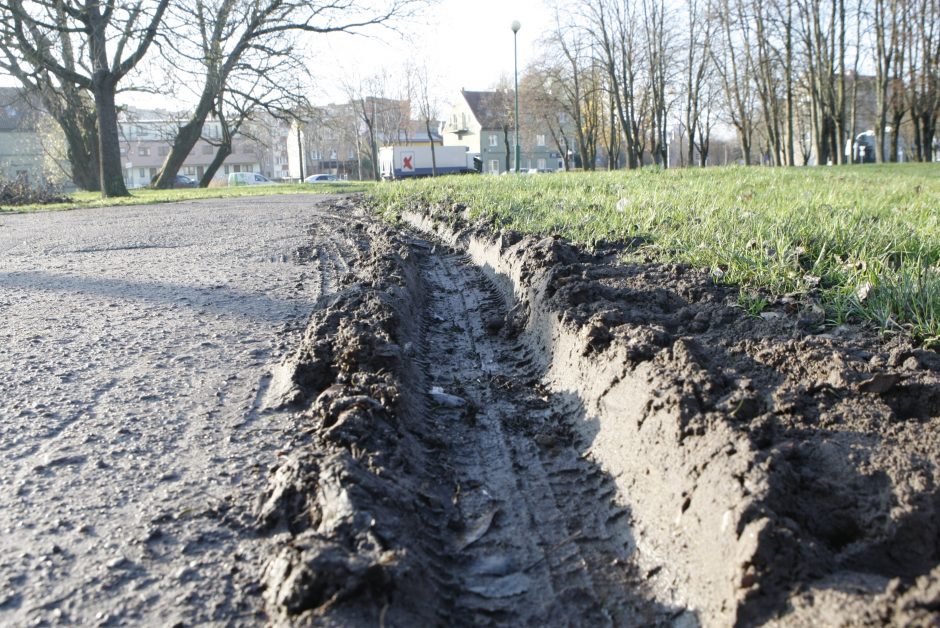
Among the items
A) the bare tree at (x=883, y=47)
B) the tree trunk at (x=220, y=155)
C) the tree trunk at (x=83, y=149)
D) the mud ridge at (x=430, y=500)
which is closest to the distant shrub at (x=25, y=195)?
the tree trunk at (x=83, y=149)

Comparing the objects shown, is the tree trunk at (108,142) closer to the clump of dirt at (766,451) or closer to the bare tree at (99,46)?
the bare tree at (99,46)

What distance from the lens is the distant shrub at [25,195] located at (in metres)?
19.5

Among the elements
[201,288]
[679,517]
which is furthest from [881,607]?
[201,288]

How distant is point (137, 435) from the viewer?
2613mm

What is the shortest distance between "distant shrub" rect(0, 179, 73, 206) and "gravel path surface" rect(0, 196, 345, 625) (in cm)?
1603

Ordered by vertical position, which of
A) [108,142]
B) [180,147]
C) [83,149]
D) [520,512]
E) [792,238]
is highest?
[83,149]

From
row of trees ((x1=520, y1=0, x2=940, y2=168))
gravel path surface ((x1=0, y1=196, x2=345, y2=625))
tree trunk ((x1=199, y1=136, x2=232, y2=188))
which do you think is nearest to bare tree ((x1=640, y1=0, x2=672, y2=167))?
row of trees ((x1=520, y1=0, x2=940, y2=168))

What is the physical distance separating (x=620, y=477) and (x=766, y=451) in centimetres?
53

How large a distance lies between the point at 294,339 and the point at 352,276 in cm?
140

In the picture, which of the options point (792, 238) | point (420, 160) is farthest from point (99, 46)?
point (420, 160)

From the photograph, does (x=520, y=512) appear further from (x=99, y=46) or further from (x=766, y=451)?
(x=99, y=46)

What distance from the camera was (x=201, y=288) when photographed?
5.36 metres

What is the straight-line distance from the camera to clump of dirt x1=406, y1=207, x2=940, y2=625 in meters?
1.66

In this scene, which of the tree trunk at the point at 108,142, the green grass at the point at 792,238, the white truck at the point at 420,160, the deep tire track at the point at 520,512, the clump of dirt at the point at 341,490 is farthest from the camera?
the white truck at the point at 420,160
